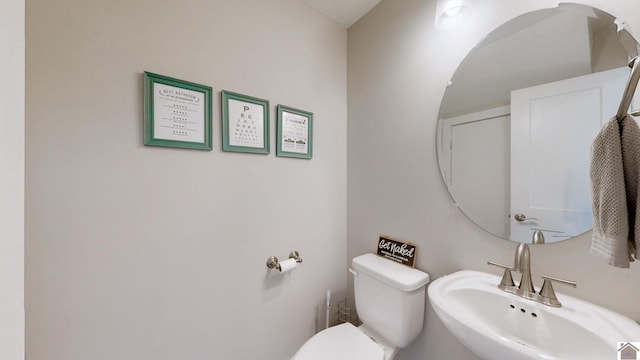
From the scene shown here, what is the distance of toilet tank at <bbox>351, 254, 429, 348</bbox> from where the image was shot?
1072 millimetres

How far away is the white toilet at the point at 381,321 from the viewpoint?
1052 mm

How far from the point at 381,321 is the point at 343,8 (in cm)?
191

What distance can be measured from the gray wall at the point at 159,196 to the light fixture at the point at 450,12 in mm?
718

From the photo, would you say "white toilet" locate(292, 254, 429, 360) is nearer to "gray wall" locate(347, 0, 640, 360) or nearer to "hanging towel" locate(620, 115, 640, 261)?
A: "gray wall" locate(347, 0, 640, 360)

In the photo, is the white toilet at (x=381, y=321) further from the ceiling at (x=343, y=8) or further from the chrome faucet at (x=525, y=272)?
the ceiling at (x=343, y=8)

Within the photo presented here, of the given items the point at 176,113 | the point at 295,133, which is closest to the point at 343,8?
the point at 295,133

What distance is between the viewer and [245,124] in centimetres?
114

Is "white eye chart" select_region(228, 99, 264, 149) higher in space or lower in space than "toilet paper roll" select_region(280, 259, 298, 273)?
higher

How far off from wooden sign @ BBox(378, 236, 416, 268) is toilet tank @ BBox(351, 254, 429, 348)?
4 centimetres

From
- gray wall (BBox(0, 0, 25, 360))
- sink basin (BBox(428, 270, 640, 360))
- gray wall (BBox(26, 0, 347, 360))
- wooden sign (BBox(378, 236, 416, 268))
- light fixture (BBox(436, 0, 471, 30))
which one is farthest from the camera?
wooden sign (BBox(378, 236, 416, 268))

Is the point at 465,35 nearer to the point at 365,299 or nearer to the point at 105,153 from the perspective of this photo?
the point at 365,299

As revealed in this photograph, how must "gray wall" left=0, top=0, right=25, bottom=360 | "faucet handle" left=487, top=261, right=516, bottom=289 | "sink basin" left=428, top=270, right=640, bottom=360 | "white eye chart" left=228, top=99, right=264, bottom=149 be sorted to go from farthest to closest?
"white eye chart" left=228, top=99, right=264, bottom=149 < "faucet handle" left=487, top=261, right=516, bottom=289 < "sink basin" left=428, top=270, right=640, bottom=360 < "gray wall" left=0, top=0, right=25, bottom=360

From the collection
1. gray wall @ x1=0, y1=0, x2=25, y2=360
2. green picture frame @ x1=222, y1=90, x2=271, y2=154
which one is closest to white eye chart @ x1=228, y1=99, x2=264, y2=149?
green picture frame @ x1=222, y1=90, x2=271, y2=154

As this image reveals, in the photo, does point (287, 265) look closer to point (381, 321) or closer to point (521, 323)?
point (381, 321)
